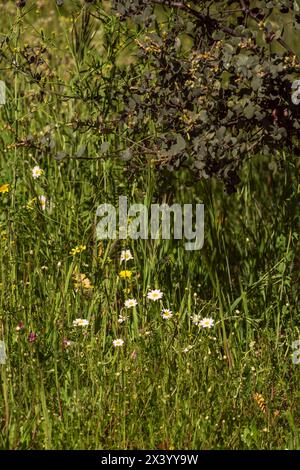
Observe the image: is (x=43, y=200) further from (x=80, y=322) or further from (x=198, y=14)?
(x=198, y=14)

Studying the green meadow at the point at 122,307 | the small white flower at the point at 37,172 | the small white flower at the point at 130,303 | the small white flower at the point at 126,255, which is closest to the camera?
the green meadow at the point at 122,307

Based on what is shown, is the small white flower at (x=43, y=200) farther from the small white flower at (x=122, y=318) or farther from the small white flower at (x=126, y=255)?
the small white flower at (x=122, y=318)

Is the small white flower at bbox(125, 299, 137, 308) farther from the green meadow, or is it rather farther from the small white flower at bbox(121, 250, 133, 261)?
the small white flower at bbox(121, 250, 133, 261)

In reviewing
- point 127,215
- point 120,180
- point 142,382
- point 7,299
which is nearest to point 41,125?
point 120,180

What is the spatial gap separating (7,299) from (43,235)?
1.61 feet

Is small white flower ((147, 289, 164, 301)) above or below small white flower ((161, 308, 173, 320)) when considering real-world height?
above

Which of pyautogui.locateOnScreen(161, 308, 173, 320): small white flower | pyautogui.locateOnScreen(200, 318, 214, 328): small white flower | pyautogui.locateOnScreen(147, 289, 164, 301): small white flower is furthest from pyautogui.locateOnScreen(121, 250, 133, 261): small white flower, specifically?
pyautogui.locateOnScreen(200, 318, 214, 328): small white flower

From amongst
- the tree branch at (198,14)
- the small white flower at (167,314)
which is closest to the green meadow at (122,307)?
the small white flower at (167,314)

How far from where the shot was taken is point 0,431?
2.94 m

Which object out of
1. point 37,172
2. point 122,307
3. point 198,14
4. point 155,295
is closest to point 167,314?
point 155,295

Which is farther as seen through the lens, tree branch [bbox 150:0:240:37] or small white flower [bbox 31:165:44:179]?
small white flower [bbox 31:165:44:179]

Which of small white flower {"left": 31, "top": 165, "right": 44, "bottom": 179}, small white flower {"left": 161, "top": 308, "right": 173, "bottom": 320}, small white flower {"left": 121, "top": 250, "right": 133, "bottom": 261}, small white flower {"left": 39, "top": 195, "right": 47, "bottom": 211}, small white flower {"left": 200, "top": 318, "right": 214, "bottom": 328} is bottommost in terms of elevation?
small white flower {"left": 200, "top": 318, "right": 214, "bottom": 328}

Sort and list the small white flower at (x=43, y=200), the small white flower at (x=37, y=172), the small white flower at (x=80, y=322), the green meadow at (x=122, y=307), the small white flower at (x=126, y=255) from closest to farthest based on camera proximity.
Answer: the green meadow at (x=122, y=307) → the small white flower at (x=80, y=322) → the small white flower at (x=126, y=255) → the small white flower at (x=37, y=172) → the small white flower at (x=43, y=200)

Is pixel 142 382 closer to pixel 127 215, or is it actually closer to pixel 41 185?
pixel 127 215
